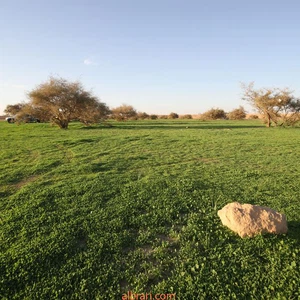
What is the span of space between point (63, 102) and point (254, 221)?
28500 millimetres

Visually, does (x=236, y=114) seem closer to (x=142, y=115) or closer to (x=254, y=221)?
(x=142, y=115)

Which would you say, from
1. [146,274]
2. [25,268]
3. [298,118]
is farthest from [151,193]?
[298,118]

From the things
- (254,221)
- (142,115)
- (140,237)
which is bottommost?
(140,237)

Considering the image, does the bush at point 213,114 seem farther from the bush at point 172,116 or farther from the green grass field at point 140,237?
the green grass field at point 140,237

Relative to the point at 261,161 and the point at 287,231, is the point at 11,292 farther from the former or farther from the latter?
the point at 261,161

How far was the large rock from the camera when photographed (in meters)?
4.04

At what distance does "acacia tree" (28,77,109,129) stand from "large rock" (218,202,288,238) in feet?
91.9

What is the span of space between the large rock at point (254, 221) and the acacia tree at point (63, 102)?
28015 mm

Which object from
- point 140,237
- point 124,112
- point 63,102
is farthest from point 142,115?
point 140,237

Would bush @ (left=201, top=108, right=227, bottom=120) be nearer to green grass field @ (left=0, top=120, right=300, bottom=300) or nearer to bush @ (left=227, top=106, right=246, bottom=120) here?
bush @ (left=227, top=106, right=246, bottom=120)

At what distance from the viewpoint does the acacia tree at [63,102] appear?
91.7 feet

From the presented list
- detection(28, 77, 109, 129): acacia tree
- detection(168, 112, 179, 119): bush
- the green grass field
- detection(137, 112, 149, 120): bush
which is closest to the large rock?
the green grass field

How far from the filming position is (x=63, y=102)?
28500 millimetres

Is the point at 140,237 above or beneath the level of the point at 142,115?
beneath
